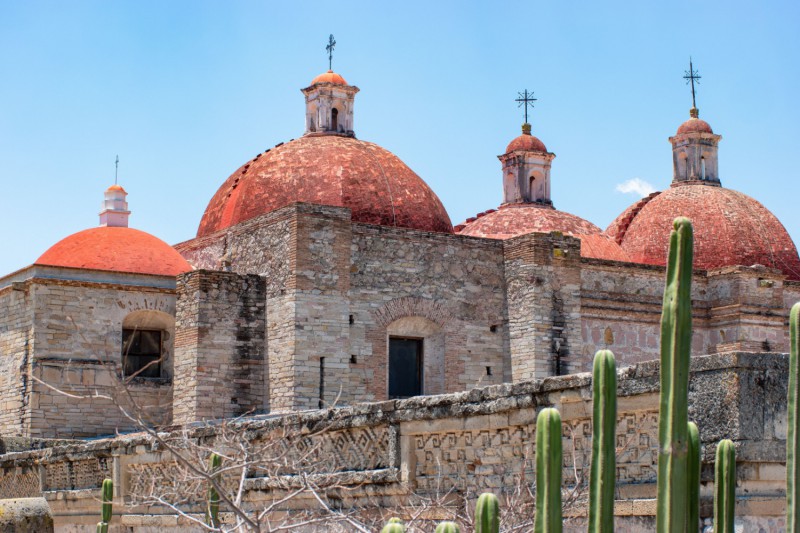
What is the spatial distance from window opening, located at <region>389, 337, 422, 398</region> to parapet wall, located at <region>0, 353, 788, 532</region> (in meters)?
8.18

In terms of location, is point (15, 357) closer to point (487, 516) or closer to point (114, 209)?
point (114, 209)

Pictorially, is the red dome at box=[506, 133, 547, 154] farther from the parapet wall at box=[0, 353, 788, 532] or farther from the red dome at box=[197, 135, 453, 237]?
the parapet wall at box=[0, 353, 788, 532]

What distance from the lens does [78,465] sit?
1335cm

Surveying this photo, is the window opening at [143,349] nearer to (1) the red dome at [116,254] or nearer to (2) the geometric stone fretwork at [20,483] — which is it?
(1) the red dome at [116,254]

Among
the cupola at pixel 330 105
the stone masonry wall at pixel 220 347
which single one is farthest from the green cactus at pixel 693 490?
the cupola at pixel 330 105

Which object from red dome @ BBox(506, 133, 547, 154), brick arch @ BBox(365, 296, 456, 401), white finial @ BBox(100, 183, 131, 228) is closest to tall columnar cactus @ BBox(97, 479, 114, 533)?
brick arch @ BBox(365, 296, 456, 401)

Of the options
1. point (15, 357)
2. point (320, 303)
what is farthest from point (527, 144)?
point (15, 357)

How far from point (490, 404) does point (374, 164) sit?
566 inches

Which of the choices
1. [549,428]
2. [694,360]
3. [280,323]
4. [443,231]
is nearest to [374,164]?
[443,231]

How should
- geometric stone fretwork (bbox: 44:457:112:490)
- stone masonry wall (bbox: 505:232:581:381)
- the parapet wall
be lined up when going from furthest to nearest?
stone masonry wall (bbox: 505:232:581:381) → geometric stone fretwork (bbox: 44:457:112:490) → the parapet wall

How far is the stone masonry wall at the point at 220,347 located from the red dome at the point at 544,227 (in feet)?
22.2

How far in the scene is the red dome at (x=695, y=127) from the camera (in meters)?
28.3

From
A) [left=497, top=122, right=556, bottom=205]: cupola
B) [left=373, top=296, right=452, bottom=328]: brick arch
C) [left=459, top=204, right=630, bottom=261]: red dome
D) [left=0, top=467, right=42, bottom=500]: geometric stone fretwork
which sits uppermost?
[left=497, top=122, right=556, bottom=205]: cupola

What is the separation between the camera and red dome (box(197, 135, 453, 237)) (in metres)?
21.3
